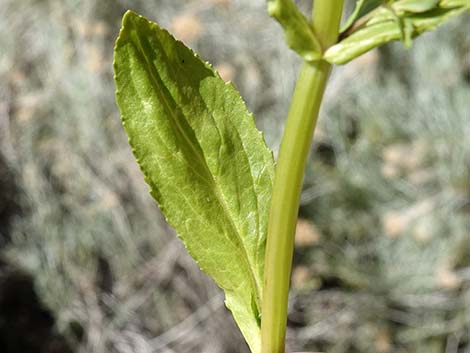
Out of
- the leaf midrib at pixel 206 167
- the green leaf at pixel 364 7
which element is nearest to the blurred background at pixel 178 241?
the leaf midrib at pixel 206 167

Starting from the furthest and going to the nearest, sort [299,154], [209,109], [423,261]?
[423,261]
[209,109]
[299,154]

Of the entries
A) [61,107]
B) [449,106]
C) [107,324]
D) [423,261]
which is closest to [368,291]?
[423,261]

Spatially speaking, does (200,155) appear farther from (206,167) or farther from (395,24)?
(395,24)

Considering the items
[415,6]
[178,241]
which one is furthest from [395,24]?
[178,241]

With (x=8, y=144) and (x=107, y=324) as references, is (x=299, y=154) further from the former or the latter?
(x=8, y=144)

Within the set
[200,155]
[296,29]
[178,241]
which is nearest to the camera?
[296,29]

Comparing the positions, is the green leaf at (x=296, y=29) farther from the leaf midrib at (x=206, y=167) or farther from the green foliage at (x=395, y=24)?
the leaf midrib at (x=206, y=167)
